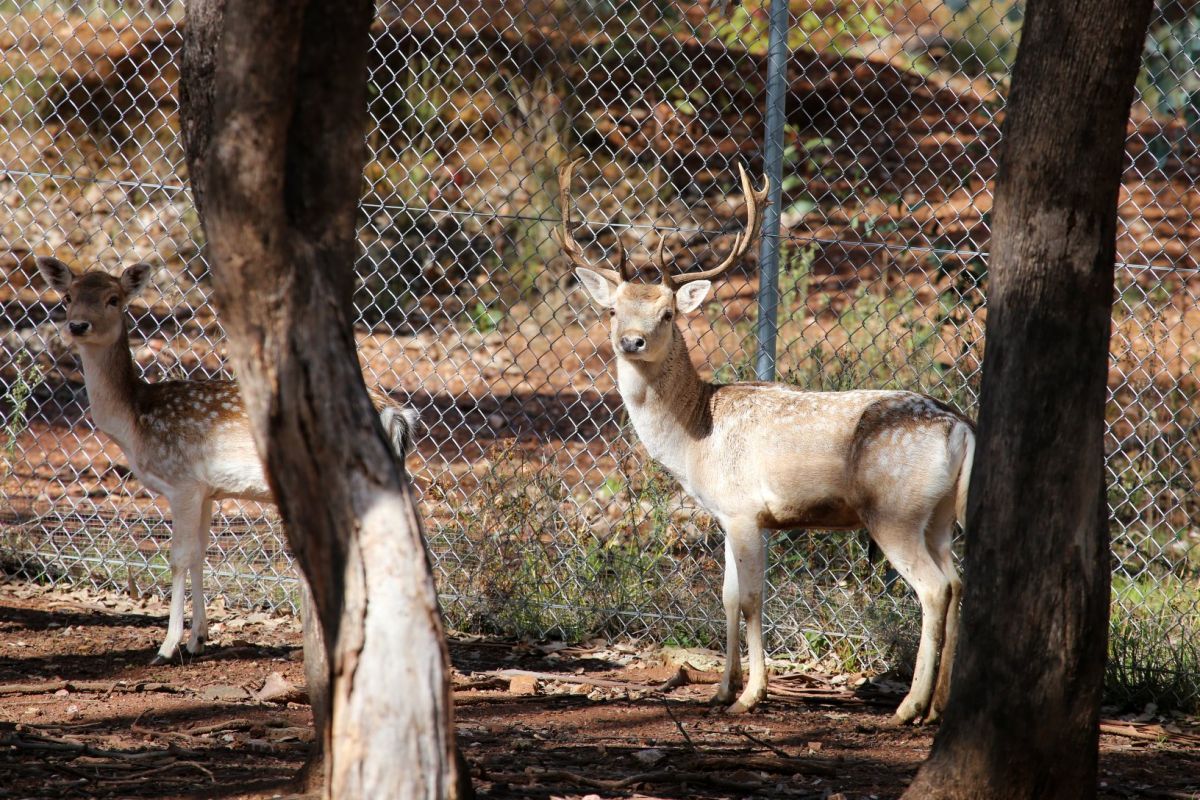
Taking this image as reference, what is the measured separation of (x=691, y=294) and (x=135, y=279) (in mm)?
2847

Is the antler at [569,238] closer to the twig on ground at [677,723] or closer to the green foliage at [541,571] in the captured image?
the green foliage at [541,571]

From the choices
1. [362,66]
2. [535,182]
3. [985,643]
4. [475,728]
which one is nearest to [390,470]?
[362,66]

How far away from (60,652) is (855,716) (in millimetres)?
3827

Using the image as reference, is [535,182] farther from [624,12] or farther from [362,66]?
[362,66]

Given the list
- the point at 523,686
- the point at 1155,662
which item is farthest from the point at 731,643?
the point at 1155,662

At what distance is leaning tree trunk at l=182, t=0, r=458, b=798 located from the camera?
117 inches

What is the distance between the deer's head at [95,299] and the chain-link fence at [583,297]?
71cm

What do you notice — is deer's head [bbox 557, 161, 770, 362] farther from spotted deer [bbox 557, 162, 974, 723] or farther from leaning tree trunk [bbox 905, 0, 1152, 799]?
leaning tree trunk [bbox 905, 0, 1152, 799]

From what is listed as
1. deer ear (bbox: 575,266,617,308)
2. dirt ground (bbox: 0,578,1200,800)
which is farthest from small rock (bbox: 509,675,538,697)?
deer ear (bbox: 575,266,617,308)

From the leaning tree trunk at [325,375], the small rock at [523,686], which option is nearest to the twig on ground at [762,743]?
the small rock at [523,686]

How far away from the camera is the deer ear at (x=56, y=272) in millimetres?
6691

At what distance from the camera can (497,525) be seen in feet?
23.6

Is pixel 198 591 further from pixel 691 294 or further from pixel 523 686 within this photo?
pixel 691 294

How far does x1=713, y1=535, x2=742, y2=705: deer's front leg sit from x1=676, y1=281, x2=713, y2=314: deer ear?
3.81 feet
